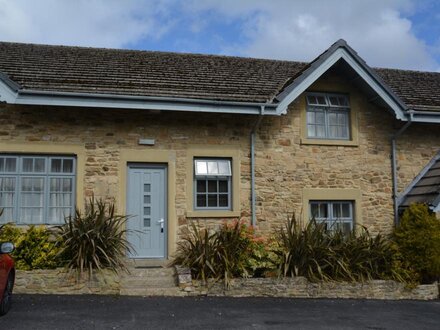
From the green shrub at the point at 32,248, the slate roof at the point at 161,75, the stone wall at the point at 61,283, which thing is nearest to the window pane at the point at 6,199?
the green shrub at the point at 32,248

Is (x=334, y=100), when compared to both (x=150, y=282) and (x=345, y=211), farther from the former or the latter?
(x=150, y=282)

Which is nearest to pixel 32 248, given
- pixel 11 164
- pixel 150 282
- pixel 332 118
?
pixel 11 164

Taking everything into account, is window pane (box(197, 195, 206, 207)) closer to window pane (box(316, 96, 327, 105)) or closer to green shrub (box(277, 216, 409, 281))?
→ green shrub (box(277, 216, 409, 281))

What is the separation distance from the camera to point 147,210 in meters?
11.1

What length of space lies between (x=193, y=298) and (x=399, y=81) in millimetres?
9273

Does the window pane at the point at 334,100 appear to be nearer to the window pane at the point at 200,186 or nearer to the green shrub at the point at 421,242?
the green shrub at the point at 421,242

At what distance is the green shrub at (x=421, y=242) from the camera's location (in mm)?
10789

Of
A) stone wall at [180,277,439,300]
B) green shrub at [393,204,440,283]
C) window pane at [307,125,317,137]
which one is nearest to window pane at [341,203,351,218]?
green shrub at [393,204,440,283]

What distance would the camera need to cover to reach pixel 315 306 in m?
8.87

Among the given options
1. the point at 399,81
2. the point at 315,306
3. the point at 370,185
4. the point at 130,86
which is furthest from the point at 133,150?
the point at 399,81

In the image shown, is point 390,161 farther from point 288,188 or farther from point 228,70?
point 228,70

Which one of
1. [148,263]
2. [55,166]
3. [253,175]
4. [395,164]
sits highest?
[395,164]

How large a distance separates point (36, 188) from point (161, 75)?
3.97 meters

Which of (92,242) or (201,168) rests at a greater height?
(201,168)
